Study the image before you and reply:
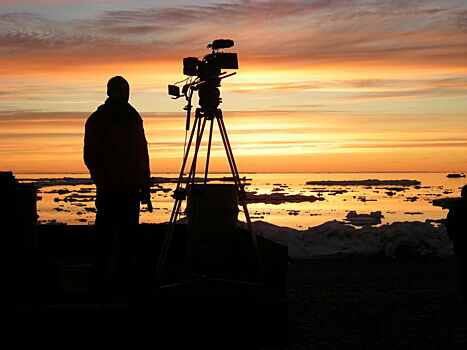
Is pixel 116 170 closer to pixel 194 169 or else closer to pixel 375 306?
pixel 194 169

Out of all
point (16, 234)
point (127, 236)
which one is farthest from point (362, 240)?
point (16, 234)

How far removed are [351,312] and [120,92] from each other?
3.72 meters

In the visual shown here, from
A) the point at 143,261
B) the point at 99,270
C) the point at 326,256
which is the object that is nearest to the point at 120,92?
the point at 99,270

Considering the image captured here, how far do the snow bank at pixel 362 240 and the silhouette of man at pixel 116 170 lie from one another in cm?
670

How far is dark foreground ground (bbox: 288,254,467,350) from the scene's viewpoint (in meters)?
6.51

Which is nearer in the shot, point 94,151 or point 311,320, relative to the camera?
point 94,151

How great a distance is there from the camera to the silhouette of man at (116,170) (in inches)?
241

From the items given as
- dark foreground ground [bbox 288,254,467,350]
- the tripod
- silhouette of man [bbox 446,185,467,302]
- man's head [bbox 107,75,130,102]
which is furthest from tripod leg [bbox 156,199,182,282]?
silhouette of man [bbox 446,185,467,302]

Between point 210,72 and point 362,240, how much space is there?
7.59m

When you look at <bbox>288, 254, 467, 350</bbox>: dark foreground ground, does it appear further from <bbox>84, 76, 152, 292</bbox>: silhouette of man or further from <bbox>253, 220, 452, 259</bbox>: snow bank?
<bbox>84, 76, 152, 292</bbox>: silhouette of man

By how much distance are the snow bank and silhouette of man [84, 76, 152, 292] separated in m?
6.70

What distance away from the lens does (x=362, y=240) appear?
1369 centimetres

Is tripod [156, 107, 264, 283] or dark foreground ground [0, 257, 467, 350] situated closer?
dark foreground ground [0, 257, 467, 350]

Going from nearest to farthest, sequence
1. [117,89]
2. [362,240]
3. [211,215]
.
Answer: [117,89], [211,215], [362,240]
